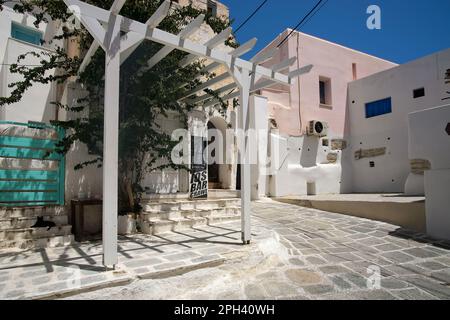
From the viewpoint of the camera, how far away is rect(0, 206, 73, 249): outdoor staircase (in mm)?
4891

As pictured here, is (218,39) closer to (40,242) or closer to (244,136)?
(244,136)

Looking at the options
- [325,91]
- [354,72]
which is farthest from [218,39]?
[354,72]

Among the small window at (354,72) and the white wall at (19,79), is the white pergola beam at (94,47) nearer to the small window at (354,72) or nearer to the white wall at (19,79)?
the white wall at (19,79)

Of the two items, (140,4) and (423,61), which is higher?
(423,61)

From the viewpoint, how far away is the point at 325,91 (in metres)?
14.4

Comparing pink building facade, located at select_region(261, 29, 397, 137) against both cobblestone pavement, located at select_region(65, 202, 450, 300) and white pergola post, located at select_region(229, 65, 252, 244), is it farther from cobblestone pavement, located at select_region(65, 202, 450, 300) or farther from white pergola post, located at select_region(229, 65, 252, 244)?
white pergola post, located at select_region(229, 65, 252, 244)

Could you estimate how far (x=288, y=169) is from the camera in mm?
11953

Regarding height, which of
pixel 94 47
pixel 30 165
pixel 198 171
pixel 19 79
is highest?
pixel 19 79

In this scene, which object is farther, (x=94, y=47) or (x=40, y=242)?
(x=40, y=242)

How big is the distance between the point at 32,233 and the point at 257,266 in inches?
158

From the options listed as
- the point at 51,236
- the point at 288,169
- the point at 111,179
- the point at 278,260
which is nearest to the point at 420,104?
the point at 288,169
